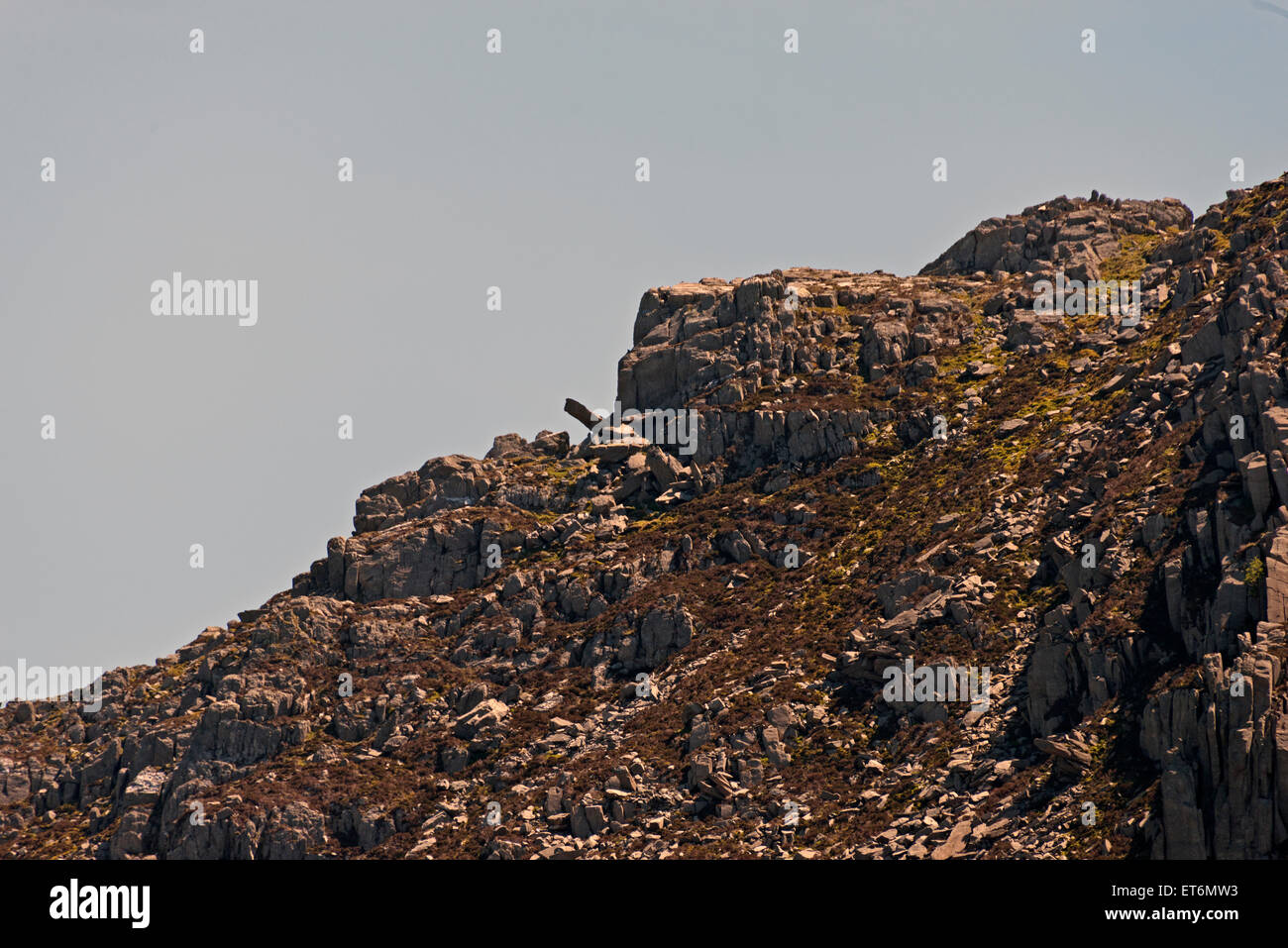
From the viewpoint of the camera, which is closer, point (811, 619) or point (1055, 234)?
point (811, 619)

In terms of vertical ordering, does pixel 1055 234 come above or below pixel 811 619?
above

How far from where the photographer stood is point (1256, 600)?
8100 cm

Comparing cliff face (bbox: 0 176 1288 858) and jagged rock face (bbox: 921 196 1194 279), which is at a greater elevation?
jagged rock face (bbox: 921 196 1194 279)

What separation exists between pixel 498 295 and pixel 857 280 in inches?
1844

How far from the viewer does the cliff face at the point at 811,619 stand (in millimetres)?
86312

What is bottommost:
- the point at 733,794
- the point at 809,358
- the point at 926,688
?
the point at 733,794

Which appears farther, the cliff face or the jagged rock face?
the jagged rock face

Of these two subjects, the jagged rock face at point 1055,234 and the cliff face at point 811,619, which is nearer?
the cliff face at point 811,619

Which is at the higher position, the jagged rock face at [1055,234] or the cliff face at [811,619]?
the jagged rock face at [1055,234]

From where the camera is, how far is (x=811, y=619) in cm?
11338

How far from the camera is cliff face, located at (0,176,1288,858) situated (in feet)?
283

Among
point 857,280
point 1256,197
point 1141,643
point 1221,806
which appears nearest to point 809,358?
point 857,280
